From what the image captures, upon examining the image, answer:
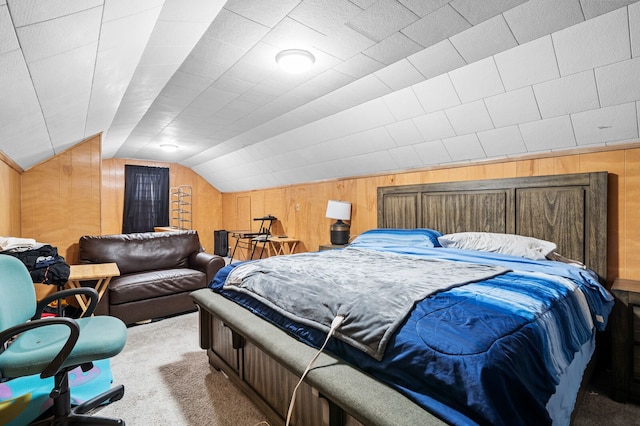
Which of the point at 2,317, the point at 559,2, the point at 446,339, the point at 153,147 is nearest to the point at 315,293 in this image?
the point at 446,339

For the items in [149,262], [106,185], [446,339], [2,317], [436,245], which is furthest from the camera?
[106,185]

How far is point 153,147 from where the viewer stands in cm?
559

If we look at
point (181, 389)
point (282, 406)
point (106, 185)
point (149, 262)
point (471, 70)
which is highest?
point (471, 70)

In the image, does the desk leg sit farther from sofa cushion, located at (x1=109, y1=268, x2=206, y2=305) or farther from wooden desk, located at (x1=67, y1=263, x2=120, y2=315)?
sofa cushion, located at (x1=109, y1=268, x2=206, y2=305)

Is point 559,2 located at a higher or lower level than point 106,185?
higher

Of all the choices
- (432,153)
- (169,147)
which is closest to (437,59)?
(432,153)

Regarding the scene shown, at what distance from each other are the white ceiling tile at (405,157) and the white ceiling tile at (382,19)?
1.64 meters

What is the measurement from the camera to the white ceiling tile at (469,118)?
2.66 meters

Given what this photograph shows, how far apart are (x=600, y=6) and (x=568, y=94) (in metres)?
0.68

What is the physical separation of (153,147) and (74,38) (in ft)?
14.5

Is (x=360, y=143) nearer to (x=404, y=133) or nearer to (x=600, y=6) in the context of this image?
(x=404, y=133)

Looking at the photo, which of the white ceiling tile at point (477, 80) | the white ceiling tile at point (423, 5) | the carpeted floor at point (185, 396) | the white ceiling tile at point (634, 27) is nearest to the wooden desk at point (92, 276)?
the carpeted floor at point (185, 396)

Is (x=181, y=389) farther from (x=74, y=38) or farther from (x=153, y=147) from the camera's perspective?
(x=153, y=147)

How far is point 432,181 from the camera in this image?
3.60 m
